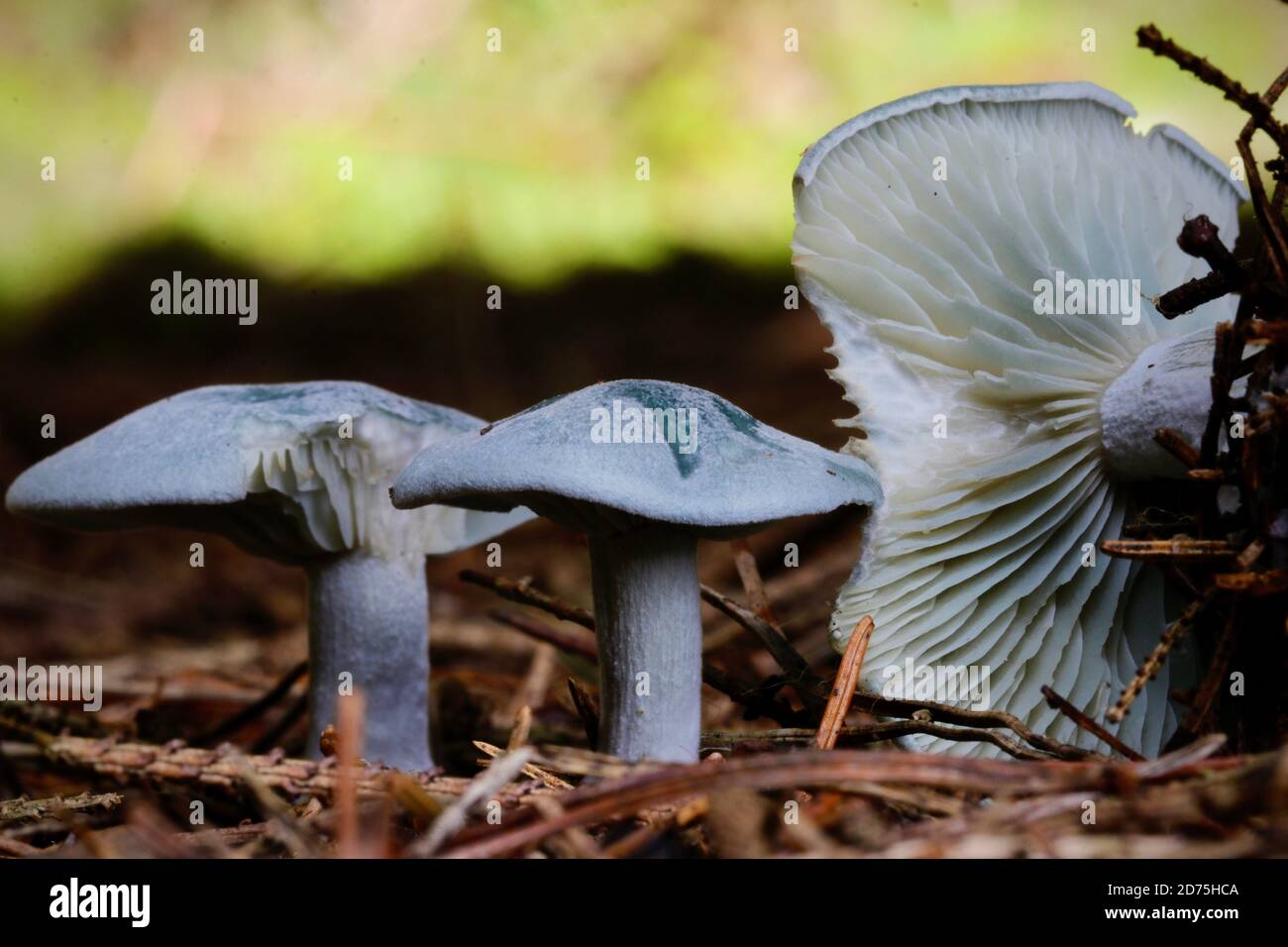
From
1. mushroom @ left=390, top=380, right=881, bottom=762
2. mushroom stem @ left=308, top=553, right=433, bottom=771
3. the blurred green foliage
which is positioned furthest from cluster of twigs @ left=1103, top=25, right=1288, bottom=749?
the blurred green foliage

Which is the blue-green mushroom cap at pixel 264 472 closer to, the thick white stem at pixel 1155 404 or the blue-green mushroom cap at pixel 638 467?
the blue-green mushroom cap at pixel 638 467

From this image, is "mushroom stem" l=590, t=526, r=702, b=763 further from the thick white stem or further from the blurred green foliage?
the blurred green foliage

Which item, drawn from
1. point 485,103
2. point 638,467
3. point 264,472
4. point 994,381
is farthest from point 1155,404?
point 485,103

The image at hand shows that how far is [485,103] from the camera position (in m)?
4.23

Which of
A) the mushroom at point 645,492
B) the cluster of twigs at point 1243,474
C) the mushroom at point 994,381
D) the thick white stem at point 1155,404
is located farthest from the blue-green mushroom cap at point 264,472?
the cluster of twigs at point 1243,474

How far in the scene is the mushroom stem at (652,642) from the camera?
1.68 metres

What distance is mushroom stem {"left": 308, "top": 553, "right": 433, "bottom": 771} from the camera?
2162 millimetres

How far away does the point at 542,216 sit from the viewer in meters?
4.15

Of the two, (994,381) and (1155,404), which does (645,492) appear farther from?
(1155,404)

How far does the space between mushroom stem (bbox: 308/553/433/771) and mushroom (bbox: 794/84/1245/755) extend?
0.94 metres

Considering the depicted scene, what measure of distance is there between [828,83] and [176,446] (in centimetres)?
314

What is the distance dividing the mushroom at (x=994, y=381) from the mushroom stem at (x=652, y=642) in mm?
271

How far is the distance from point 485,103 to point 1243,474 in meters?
3.44

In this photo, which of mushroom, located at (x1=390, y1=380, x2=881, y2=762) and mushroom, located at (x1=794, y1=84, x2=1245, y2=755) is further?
mushroom, located at (x1=794, y1=84, x2=1245, y2=755)
